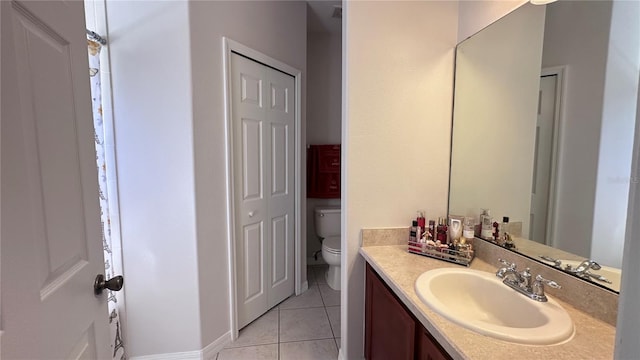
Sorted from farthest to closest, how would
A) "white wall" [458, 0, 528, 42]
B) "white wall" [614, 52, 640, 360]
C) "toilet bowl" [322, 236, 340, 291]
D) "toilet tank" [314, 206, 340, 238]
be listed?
"toilet tank" [314, 206, 340, 238] < "toilet bowl" [322, 236, 340, 291] < "white wall" [458, 0, 528, 42] < "white wall" [614, 52, 640, 360]

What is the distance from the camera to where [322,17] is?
2854 mm

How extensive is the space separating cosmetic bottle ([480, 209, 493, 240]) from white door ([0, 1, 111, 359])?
1.57 metres

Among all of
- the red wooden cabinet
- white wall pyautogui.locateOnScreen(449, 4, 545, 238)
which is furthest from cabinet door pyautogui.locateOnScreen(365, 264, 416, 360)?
the red wooden cabinet

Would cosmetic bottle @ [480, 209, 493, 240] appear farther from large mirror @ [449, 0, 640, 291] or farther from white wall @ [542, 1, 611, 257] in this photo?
white wall @ [542, 1, 611, 257]

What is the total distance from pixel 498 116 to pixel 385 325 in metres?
1.13

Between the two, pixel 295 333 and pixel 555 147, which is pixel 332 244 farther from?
pixel 555 147

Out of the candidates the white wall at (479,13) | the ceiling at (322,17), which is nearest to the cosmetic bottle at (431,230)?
the white wall at (479,13)

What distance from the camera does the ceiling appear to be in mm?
2596

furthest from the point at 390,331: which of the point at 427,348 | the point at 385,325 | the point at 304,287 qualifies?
the point at 304,287

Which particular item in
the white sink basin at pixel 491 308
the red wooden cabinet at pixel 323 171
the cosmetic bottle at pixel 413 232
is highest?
the red wooden cabinet at pixel 323 171

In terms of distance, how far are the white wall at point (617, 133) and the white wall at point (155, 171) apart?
6.01 ft

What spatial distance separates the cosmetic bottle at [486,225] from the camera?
53.2 inches

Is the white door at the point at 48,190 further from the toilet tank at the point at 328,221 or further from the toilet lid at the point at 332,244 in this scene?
the toilet tank at the point at 328,221

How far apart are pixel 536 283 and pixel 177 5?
2156mm
